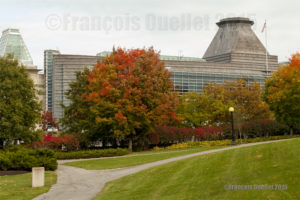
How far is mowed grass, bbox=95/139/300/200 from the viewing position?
1095 centimetres

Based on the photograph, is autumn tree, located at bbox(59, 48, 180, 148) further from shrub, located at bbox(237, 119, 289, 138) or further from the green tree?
shrub, located at bbox(237, 119, 289, 138)

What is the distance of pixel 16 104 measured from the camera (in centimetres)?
3238

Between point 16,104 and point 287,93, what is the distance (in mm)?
26201

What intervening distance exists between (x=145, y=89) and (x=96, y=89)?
18.2ft

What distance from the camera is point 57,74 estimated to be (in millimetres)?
111500

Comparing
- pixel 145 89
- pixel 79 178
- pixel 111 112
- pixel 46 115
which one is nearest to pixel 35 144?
pixel 111 112

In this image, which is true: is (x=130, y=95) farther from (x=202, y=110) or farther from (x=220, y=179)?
(x=220, y=179)

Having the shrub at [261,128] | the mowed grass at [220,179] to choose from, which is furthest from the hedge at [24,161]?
the shrub at [261,128]

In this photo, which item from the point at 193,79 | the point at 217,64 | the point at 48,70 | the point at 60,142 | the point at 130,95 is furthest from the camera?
the point at 48,70

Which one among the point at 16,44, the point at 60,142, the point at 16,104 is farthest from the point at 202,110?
the point at 16,44

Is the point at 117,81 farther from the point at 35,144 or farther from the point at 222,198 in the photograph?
the point at 222,198

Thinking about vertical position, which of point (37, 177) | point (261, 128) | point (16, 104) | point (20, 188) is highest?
point (16, 104)

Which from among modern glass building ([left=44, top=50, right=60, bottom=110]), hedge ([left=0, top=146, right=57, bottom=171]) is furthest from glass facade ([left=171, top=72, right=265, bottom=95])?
hedge ([left=0, top=146, right=57, bottom=171])

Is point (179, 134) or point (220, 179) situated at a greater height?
point (179, 134)
